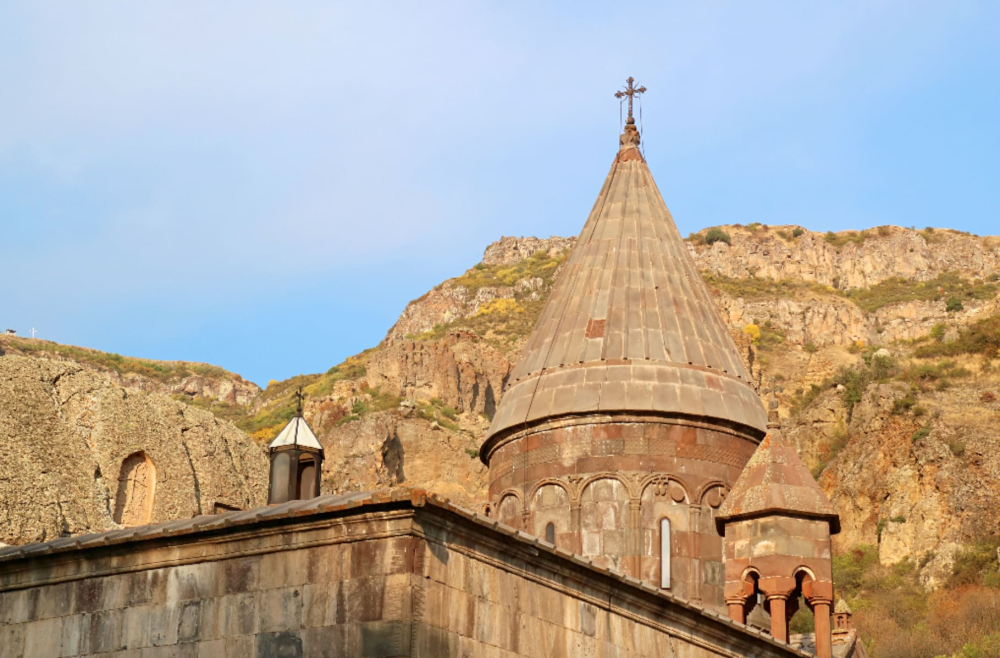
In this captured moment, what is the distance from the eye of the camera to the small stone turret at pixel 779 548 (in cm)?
1500

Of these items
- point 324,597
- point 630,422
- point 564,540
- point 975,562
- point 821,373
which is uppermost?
point 821,373

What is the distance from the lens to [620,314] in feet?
57.8

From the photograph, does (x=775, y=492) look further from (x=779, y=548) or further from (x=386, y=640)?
(x=386, y=640)

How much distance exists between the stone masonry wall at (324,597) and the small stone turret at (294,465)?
5326 mm

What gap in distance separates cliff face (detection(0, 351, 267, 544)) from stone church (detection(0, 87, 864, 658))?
22.1m

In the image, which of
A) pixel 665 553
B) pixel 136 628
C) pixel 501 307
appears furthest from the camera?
pixel 501 307

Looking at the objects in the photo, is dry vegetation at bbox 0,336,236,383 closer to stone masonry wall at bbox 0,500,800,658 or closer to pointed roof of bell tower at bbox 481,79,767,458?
pointed roof of bell tower at bbox 481,79,767,458

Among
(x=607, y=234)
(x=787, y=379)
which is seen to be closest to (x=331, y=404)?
(x=787, y=379)

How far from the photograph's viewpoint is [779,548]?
15.1 metres

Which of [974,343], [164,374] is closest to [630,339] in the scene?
[974,343]

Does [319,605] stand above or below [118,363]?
below

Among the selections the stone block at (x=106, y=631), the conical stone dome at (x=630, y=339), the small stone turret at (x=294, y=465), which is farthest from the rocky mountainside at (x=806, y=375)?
the stone block at (x=106, y=631)

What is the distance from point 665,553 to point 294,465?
4.36 meters

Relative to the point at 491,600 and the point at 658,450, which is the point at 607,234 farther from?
the point at 491,600
